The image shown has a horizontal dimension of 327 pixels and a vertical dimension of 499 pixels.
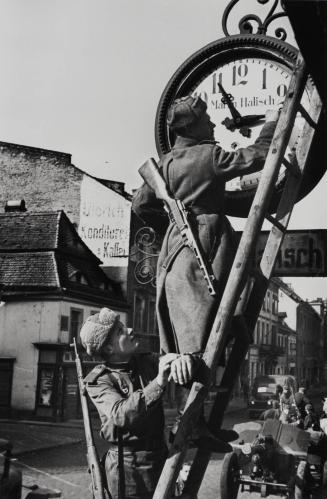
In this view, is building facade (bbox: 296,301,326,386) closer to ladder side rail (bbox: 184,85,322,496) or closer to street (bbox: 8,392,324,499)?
street (bbox: 8,392,324,499)

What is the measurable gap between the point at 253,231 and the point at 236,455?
15.1 feet

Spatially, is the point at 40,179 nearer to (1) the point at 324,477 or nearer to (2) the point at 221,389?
(1) the point at 324,477

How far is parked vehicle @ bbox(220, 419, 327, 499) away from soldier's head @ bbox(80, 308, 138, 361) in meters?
4.12

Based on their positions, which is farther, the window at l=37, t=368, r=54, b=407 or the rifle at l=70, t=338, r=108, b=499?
the window at l=37, t=368, r=54, b=407

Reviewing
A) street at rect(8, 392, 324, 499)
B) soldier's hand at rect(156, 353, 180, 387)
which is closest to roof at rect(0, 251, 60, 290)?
street at rect(8, 392, 324, 499)

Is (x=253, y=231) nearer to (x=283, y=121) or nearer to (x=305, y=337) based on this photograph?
(x=283, y=121)

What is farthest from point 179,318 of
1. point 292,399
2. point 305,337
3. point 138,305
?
point 305,337

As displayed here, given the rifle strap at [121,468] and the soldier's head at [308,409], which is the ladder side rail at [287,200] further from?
the soldier's head at [308,409]

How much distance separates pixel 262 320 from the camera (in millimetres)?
37375

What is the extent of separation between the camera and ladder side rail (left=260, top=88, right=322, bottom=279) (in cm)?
213

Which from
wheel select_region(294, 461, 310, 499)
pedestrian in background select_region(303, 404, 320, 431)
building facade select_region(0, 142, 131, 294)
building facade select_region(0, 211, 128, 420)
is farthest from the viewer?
building facade select_region(0, 142, 131, 294)

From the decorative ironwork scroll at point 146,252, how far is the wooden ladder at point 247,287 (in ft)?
2.05

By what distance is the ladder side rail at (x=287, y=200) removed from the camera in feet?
6.98

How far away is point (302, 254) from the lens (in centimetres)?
260
